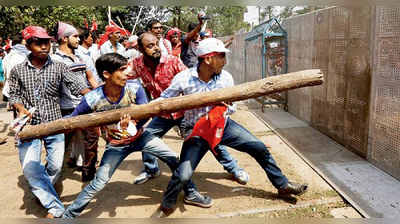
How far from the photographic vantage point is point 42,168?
3.67 meters

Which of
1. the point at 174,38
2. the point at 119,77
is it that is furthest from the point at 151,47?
the point at 174,38

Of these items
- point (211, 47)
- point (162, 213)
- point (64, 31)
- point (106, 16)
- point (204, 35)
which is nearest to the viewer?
point (211, 47)

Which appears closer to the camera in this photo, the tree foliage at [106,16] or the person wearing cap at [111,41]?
the person wearing cap at [111,41]

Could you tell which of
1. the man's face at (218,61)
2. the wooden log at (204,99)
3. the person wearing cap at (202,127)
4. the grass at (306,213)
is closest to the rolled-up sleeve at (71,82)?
the wooden log at (204,99)

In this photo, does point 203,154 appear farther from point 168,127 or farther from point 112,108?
point 112,108

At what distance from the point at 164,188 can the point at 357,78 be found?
333cm

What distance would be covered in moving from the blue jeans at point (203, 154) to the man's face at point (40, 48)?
6.17 ft

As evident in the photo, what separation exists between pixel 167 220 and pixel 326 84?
4021 millimetres

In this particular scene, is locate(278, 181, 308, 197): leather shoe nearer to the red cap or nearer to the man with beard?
the man with beard

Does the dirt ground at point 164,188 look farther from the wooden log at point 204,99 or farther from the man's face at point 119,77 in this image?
the man's face at point 119,77

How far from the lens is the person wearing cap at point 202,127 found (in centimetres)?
329

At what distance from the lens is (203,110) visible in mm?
3490

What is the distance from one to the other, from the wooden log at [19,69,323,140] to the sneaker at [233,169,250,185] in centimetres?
148
